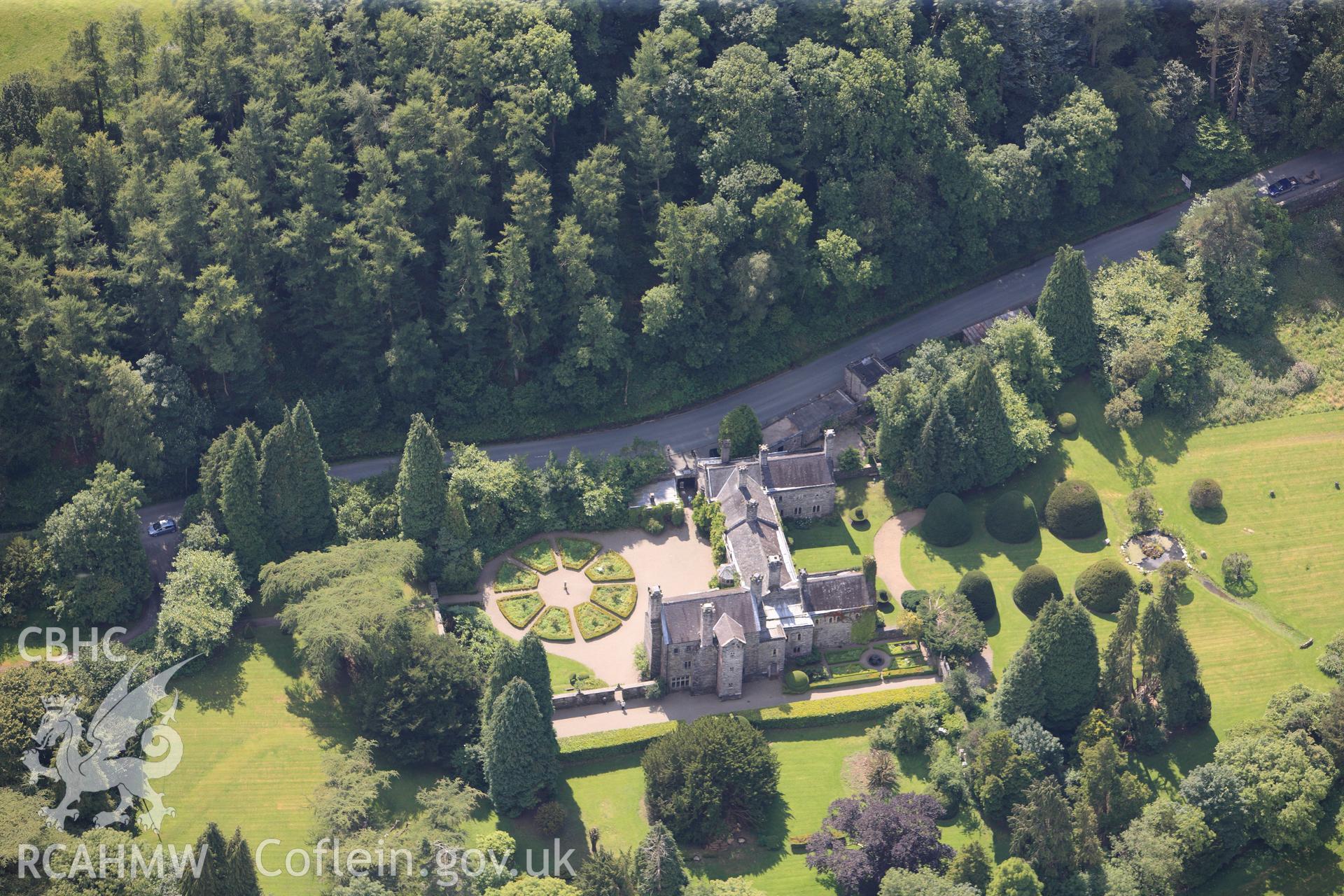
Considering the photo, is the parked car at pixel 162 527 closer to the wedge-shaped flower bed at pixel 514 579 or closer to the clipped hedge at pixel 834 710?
the wedge-shaped flower bed at pixel 514 579

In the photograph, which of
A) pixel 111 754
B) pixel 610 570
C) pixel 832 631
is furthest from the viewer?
pixel 610 570

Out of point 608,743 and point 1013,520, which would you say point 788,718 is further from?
point 1013,520

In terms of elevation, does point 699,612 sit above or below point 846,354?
below

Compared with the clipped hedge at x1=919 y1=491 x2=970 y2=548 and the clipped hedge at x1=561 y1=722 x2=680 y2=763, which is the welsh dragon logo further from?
the clipped hedge at x1=919 y1=491 x2=970 y2=548

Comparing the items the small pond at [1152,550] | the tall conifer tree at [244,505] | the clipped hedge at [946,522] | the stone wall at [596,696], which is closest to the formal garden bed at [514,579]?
the stone wall at [596,696]

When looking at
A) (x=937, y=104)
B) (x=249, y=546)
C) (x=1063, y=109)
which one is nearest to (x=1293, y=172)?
(x=1063, y=109)

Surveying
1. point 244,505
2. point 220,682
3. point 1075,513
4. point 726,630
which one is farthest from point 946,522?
point 220,682
